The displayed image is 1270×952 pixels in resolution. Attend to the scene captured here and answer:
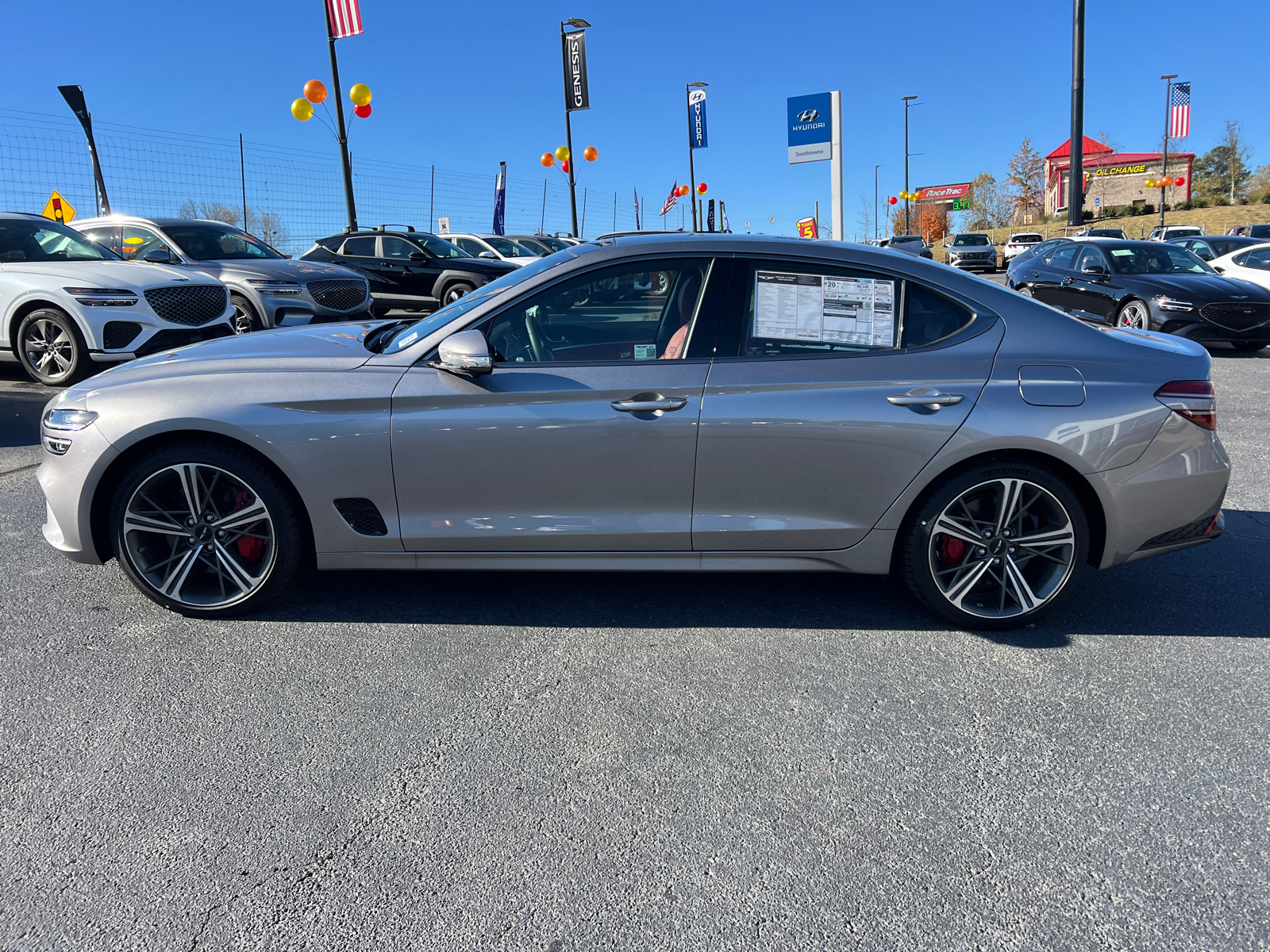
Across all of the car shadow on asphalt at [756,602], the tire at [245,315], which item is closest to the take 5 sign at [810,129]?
the tire at [245,315]

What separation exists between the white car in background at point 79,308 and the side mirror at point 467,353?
604 centimetres

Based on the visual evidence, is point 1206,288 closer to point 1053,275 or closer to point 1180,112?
point 1053,275

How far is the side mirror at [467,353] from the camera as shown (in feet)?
10.7

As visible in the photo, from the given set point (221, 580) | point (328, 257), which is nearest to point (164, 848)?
point (221, 580)

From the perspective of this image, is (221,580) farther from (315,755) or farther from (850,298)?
(850,298)

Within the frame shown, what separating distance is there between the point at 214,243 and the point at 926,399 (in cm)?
1096

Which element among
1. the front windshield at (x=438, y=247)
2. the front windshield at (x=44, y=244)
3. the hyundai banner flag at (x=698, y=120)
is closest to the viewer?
the front windshield at (x=44, y=244)

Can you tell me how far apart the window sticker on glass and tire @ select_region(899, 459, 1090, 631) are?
0.65 metres

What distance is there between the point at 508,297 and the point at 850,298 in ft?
4.34

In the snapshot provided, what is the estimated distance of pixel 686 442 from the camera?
3326 mm

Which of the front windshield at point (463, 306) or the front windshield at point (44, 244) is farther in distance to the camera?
the front windshield at point (44, 244)

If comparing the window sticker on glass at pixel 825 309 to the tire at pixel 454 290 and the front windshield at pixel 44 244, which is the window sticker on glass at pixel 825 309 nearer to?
the front windshield at pixel 44 244

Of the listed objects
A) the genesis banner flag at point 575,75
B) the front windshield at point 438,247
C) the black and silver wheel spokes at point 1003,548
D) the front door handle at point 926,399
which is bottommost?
the black and silver wheel spokes at point 1003,548

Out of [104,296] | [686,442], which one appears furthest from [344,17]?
[686,442]
